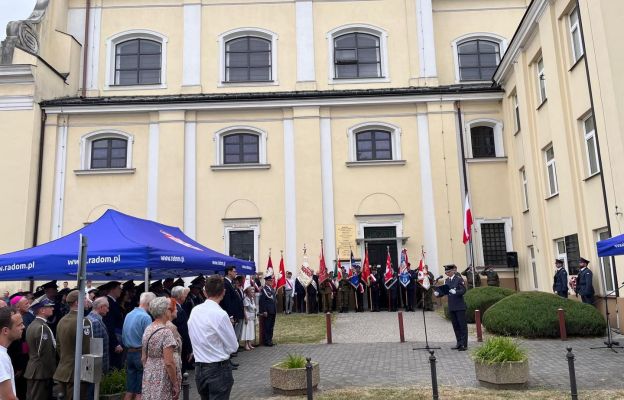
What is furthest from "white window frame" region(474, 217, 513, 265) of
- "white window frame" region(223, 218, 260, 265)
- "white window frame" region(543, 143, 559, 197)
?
"white window frame" region(223, 218, 260, 265)

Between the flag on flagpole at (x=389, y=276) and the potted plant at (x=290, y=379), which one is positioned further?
the flag on flagpole at (x=389, y=276)

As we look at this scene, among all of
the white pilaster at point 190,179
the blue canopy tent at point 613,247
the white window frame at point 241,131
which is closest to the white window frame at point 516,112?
the white window frame at point 241,131

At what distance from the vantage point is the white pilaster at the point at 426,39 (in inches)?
1011

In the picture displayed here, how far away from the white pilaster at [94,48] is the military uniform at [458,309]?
20.8 meters

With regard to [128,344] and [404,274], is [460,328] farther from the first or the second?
[404,274]

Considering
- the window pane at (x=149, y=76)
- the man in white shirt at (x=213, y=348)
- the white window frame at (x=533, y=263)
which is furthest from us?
the window pane at (x=149, y=76)

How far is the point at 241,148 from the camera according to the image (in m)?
24.9

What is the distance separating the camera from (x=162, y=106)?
80.6ft

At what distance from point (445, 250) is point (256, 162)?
917 cm

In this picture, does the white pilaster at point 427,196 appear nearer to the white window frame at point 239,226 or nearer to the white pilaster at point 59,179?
the white window frame at point 239,226

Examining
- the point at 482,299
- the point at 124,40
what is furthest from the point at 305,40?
the point at 482,299

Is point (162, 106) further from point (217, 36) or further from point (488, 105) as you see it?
point (488, 105)

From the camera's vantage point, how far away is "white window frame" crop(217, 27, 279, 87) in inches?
1025

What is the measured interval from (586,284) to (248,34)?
63.1ft
